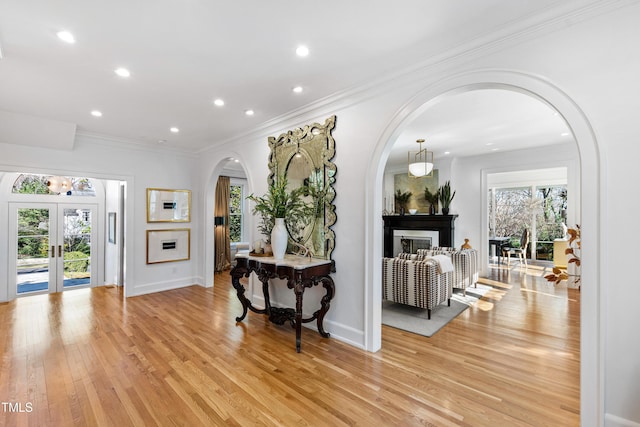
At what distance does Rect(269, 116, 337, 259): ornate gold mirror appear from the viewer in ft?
11.2

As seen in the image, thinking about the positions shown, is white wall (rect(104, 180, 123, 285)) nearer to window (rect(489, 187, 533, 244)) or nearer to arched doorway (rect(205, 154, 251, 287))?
arched doorway (rect(205, 154, 251, 287))

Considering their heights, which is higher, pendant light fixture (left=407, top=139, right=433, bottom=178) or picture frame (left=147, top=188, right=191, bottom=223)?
pendant light fixture (left=407, top=139, right=433, bottom=178)

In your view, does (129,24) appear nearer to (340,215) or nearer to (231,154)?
(340,215)

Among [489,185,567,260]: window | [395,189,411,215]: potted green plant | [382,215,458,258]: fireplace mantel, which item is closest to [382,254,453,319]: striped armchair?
[382,215,458,258]: fireplace mantel

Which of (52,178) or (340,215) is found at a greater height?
(52,178)

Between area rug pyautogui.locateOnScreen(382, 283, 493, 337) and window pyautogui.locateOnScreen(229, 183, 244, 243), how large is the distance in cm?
521

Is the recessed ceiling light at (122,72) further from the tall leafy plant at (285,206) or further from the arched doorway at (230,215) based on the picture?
the arched doorway at (230,215)

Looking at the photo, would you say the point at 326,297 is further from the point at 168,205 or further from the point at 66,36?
the point at 168,205

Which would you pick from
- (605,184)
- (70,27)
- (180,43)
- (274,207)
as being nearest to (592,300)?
(605,184)

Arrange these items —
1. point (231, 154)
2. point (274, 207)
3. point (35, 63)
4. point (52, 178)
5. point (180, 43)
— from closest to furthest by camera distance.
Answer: point (180, 43), point (35, 63), point (274, 207), point (231, 154), point (52, 178)

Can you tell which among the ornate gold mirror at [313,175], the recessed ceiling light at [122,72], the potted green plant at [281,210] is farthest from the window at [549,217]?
the recessed ceiling light at [122,72]

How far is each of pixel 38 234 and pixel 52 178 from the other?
122 cm

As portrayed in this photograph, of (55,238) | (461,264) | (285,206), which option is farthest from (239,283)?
(55,238)

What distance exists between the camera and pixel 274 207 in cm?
357
